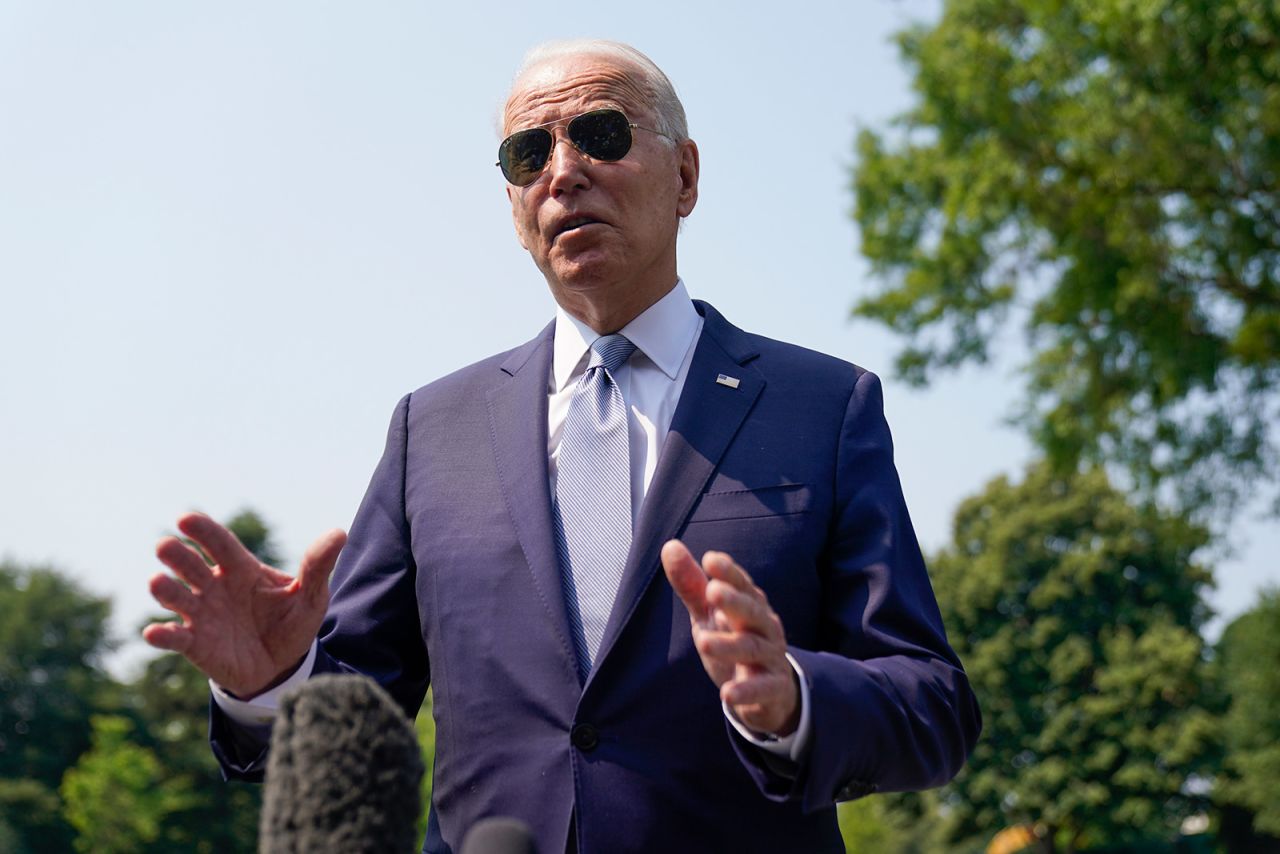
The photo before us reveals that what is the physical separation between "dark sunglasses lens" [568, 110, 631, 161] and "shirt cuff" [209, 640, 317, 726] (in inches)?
63.9

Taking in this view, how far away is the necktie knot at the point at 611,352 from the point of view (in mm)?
4145

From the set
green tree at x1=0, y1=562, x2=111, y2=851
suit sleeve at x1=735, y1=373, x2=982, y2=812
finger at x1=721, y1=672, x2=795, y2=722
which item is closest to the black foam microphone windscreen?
finger at x1=721, y1=672, x2=795, y2=722

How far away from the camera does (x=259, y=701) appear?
3.12 metres

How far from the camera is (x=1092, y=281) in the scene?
66.2 ft

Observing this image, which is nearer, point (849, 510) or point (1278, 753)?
point (849, 510)

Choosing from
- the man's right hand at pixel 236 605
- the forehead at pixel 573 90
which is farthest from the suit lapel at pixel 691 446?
the man's right hand at pixel 236 605

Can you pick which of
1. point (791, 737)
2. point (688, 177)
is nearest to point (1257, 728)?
point (688, 177)

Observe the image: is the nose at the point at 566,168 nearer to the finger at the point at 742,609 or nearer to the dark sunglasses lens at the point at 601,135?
the dark sunglasses lens at the point at 601,135

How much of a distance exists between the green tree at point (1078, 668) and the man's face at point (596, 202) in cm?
5293

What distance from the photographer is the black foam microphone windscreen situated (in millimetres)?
1598

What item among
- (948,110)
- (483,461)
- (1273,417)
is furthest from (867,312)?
(483,461)

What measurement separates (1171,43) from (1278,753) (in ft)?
145

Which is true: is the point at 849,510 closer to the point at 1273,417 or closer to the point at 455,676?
the point at 455,676

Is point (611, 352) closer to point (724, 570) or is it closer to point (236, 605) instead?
point (236, 605)
